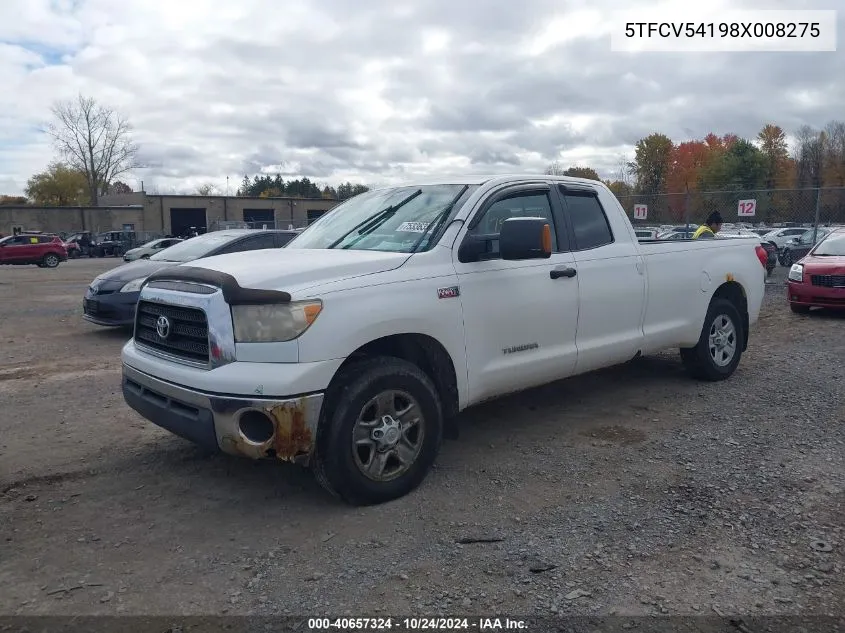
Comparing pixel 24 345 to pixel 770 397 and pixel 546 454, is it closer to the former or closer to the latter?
pixel 546 454

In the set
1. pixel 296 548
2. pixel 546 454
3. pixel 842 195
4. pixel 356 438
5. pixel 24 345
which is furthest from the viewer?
pixel 842 195

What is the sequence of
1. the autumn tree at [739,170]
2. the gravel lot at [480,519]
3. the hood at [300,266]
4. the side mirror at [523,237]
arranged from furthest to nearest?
the autumn tree at [739,170]
the side mirror at [523,237]
the hood at [300,266]
the gravel lot at [480,519]

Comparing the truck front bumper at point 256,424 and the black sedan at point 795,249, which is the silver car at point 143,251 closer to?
the truck front bumper at point 256,424

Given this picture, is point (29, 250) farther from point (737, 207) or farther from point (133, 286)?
point (737, 207)

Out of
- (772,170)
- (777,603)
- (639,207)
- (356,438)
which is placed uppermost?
(772,170)

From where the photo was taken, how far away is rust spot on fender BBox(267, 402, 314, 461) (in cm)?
363

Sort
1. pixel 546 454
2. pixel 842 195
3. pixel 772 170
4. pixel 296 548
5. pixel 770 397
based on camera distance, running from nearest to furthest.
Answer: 1. pixel 296 548
2. pixel 546 454
3. pixel 770 397
4. pixel 842 195
5. pixel 772 170

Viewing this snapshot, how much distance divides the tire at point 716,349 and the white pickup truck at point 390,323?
920 millimetres

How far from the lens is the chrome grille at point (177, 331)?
157 inches

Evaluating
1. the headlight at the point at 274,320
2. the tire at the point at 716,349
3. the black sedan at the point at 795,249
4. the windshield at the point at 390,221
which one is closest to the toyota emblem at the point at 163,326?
the headlight at the point at 274,320

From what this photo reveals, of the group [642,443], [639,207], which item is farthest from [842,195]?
[642,443]

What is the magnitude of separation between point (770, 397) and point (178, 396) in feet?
16.8

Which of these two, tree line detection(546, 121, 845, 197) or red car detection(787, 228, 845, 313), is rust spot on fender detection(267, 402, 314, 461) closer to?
red car detection(787, 228, 845, 313)

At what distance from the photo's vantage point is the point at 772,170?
58.9 m
